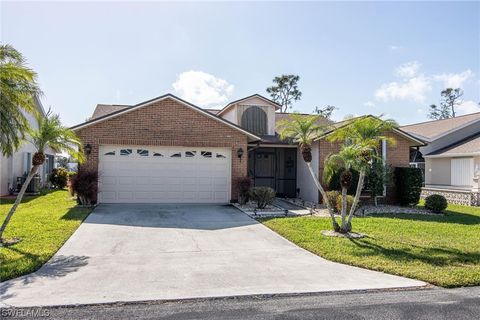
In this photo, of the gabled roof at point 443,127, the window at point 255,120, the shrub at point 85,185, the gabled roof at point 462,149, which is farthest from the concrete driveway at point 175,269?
the gabled roof at point 443,127

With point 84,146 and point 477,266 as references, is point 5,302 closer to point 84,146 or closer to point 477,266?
point 477,266

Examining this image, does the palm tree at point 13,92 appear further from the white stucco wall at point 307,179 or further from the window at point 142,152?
the white stucco wall at point 307,179

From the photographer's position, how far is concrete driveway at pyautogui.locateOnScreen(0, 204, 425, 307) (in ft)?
18.6

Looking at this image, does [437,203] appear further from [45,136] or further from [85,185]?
[45,136]

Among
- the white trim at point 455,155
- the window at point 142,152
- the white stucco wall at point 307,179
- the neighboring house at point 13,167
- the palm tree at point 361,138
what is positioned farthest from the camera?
the white trim at point 455,155

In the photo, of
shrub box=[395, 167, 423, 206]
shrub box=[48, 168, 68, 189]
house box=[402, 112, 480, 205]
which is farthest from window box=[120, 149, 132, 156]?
house box=[402, 112, 480, 205]

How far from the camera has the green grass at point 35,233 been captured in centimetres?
680

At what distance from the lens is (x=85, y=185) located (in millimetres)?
13844

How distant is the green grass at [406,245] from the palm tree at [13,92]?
6905mm

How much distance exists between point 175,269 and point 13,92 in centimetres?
515

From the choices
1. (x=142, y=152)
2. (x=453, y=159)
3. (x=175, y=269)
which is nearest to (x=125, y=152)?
(x=142, y=152)

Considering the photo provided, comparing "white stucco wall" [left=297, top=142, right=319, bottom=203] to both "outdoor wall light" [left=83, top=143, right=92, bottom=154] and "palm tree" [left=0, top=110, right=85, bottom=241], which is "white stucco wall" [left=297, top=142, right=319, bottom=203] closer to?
"outdoor wall light" [left=83, top=143, right=92, bottom=154]

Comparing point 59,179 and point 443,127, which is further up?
point 443,127

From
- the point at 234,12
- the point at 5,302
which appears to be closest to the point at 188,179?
the point at 234,12
